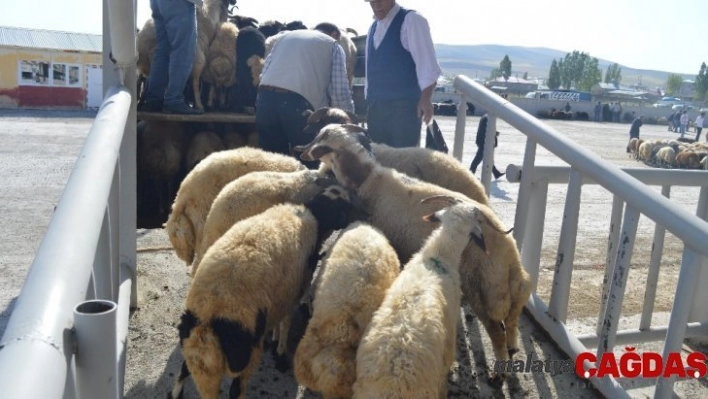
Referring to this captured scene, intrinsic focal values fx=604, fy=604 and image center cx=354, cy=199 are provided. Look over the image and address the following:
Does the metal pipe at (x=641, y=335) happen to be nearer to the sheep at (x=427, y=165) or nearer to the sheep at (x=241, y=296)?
the sheep at (x=427, y=165)

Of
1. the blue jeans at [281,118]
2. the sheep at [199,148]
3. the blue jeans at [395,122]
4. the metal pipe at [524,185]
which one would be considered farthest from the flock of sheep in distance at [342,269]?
the sheep at [199,148]

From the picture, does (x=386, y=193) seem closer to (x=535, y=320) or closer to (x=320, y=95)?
(x=535, y=320)

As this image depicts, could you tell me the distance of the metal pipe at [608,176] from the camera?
2.77m

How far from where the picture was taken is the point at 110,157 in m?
2.16

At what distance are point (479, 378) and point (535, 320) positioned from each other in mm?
881

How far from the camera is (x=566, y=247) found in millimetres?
3980

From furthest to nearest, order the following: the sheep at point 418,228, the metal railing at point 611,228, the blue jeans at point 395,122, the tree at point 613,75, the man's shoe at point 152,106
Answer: the tree at point 613,75 → the man's shoe at point 152,106 → the blue jeans at point 395,122 → the sheep at point 418,228 → the metal railing at point 611,228

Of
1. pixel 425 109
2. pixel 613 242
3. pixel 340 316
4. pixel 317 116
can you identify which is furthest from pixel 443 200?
pixel 317 116

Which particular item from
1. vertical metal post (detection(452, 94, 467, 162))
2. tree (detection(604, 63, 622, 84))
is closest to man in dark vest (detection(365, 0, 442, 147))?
vertical metal post (detection(452, 94, 467, 162))

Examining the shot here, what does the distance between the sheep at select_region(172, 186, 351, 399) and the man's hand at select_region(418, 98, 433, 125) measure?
1973mm

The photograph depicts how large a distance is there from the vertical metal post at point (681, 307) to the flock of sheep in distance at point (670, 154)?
2111 cm

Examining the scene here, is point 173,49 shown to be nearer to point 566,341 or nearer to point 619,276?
point 566,341

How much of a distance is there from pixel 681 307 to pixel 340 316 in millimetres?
1619

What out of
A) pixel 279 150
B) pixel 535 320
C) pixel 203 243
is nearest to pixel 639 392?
pixel 535 320
